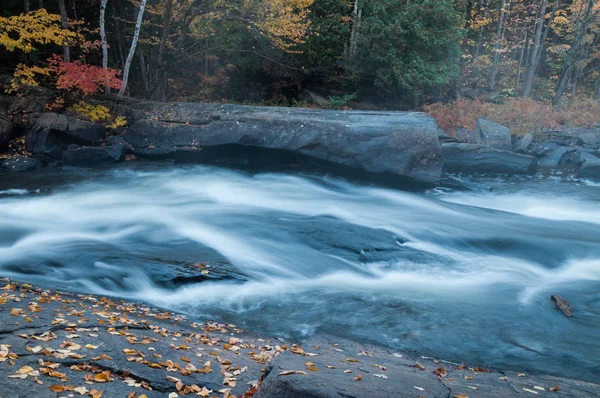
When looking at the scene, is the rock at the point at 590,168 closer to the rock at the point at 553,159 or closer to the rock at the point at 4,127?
the rock at the point at 553,159

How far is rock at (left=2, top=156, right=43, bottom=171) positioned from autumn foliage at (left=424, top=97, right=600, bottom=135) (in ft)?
42.9

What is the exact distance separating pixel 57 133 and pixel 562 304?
13.8 metres

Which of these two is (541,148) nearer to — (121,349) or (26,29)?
(26,29)

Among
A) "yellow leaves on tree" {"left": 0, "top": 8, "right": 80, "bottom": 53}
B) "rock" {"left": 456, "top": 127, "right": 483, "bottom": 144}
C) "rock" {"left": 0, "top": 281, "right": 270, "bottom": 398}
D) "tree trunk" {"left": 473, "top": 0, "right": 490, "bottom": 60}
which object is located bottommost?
"rock" {"left": 0, "top": 281, "right": 270, "bottom": 398}

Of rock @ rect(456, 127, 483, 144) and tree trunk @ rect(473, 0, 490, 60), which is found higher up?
tree trunk @ rect(473, 0, 490, 60)

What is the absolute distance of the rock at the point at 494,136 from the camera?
16875mm

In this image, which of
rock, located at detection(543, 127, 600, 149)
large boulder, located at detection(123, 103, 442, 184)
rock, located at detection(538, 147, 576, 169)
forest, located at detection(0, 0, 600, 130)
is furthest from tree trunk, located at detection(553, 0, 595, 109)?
large boulder, located at detection(123, 103, 442, 184)

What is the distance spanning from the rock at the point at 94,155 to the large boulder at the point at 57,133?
15.1 inches

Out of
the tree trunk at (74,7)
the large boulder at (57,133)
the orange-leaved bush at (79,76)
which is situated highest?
the tree trunk at (74,7)

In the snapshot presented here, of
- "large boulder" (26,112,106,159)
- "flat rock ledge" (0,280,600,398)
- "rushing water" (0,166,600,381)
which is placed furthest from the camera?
"large boulder" (26,112,106,159)

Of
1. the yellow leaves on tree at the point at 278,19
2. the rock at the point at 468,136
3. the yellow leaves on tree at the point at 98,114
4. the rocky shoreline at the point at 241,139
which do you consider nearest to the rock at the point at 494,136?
the rock at the point at 468,136

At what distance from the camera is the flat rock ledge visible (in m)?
3.40

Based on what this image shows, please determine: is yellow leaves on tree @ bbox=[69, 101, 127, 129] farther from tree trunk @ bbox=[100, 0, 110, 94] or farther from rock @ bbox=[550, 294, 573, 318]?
rock @ bbox=[550, 294, 573, 318]

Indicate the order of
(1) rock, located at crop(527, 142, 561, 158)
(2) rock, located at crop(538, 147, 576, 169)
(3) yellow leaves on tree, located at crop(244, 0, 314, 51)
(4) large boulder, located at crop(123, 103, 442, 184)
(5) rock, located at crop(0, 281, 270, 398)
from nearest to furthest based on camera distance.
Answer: (5) rock, located at crop(0, 281, 270, 398) < (4) large boulder, located at crop(123, 103, 442, 184) < (3) yellow leaves on tree, located at crop(244, 0, 314, 51) < (2) rock, located at crop(538, 147, 576, 169) < (1) rock, located at crop(527, 142, 561, 158)
